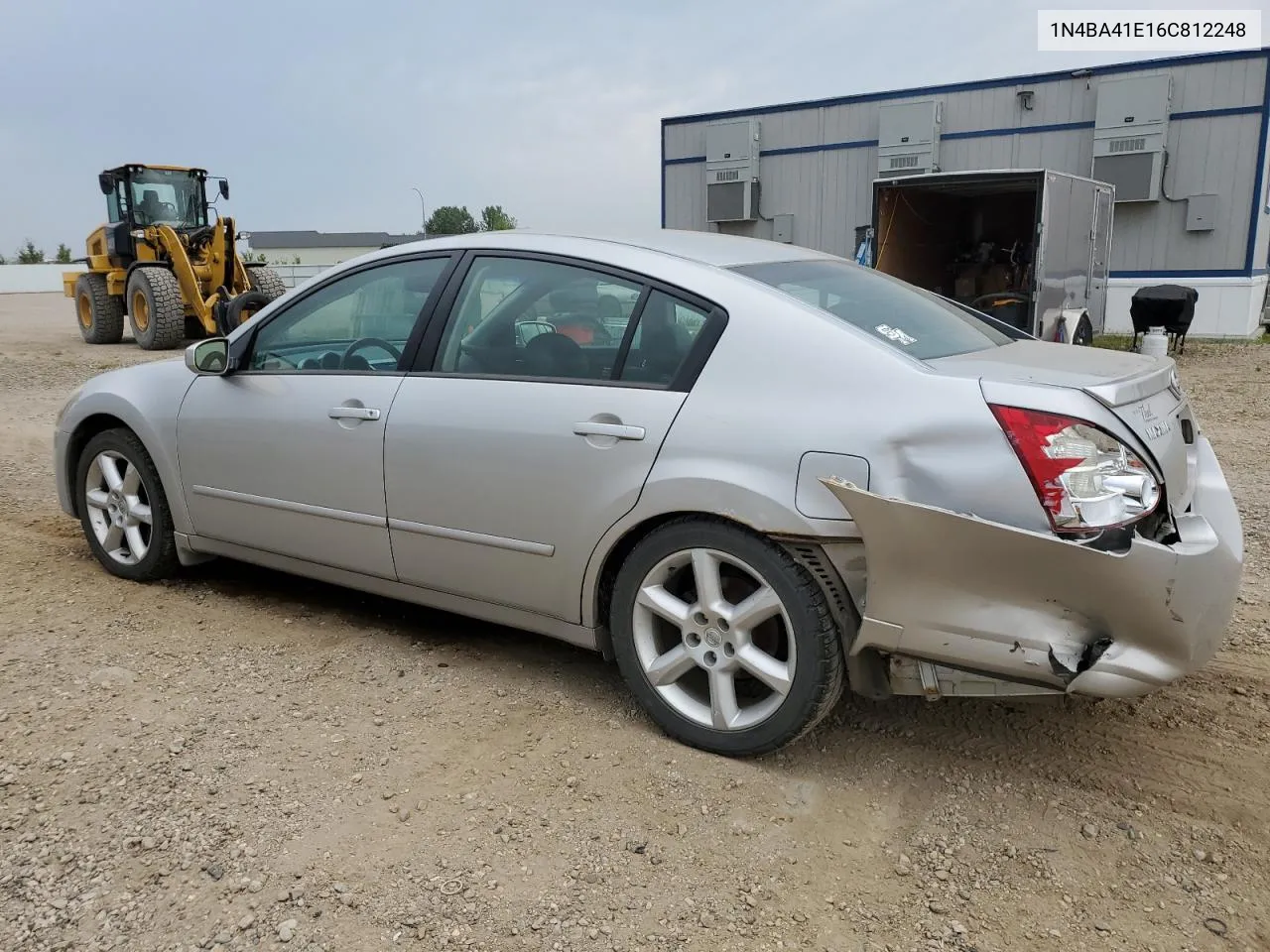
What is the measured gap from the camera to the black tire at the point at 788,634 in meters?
2.63

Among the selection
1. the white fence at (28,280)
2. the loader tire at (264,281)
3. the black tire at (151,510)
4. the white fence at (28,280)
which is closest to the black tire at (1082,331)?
the black tire at (151,510)

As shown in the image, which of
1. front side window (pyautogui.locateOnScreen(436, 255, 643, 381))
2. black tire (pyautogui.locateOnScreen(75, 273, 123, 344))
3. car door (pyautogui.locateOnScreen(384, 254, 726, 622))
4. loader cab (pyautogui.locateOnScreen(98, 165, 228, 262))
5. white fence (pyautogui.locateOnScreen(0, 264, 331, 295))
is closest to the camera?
car door (pyautogui.locateOnScreen(384, 254, 726, 622))

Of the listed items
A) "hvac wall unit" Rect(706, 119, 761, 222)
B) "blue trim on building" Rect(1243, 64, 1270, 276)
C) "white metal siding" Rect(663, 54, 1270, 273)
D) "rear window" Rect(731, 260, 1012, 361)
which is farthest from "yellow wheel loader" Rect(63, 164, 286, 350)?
"blue trim on building" Rect(1243, 64, 1270, 276)

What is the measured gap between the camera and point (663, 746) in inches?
117

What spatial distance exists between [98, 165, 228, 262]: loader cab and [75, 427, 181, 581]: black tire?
14.0 m

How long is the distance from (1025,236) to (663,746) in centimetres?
1244

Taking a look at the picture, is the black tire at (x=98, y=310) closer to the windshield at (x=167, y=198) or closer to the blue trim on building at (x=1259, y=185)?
the windshield at (x=167, y=198)

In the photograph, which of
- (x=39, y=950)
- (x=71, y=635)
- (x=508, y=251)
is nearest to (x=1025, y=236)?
(x=508, y=251)

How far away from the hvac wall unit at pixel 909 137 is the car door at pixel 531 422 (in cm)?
1633

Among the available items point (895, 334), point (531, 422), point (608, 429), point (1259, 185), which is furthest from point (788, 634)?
point (1259, 185)

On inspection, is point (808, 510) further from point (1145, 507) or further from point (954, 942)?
point (954, 942)

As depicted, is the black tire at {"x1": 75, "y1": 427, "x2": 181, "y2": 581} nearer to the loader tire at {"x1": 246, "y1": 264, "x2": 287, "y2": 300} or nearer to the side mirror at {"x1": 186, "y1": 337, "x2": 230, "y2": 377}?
the side mirror at {"x1": 186, "y1": 337, "x2": 230, "y2": 377}

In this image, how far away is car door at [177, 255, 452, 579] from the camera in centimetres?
352

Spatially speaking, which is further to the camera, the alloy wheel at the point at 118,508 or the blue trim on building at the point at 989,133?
the blue trim on building at the point at 989,133
